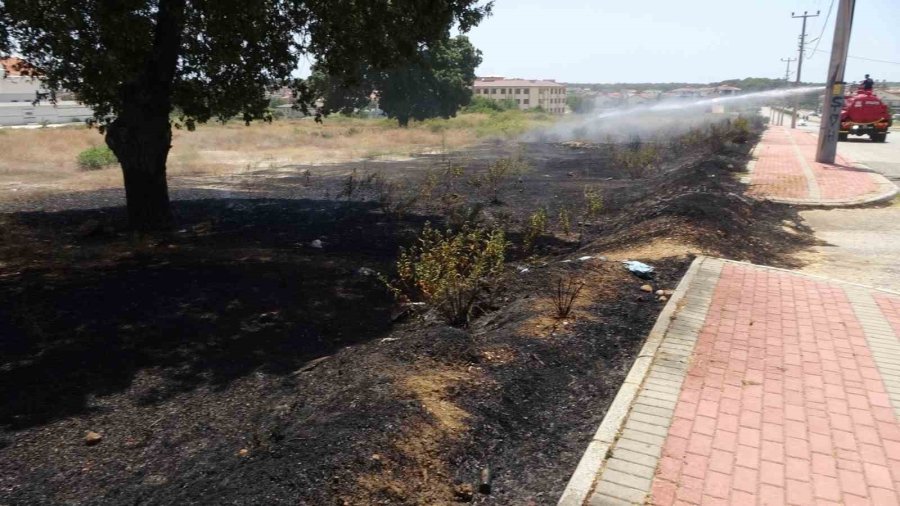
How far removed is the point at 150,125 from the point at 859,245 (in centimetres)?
1030

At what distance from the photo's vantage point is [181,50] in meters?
8.91

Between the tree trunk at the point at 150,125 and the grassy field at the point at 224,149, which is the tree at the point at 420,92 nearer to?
the grassy field at the point at 224,149

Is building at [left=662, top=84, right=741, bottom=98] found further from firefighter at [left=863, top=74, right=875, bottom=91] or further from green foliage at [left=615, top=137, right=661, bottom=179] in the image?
green foliage at [left=615, top=137, right=661, bottom=179]

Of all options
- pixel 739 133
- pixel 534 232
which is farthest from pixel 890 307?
pixel 739 133

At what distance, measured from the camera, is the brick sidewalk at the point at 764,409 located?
2.89 metres

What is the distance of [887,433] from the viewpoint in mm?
3373

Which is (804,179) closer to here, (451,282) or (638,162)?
(638,162)

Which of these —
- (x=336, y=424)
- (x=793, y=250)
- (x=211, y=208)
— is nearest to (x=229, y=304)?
(x=336, y=424)

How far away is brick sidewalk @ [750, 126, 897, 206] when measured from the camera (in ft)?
38.7

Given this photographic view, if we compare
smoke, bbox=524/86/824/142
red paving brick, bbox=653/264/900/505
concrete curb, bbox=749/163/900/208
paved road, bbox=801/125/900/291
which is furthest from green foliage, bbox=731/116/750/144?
red paving brick, bbox=653/264/900/505

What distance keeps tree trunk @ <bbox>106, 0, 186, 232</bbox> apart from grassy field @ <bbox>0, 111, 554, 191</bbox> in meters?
7.26

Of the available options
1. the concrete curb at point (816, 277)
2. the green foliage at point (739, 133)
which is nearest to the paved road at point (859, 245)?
the concrete curb at point (816, 277)

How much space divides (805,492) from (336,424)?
235cm

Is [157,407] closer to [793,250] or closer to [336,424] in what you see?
[336,424]
